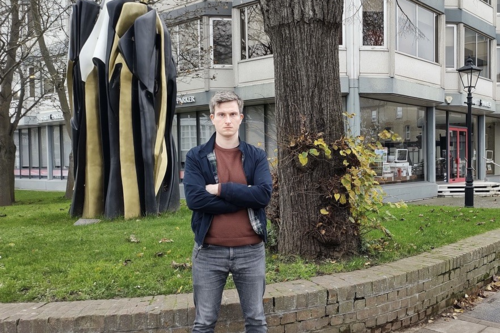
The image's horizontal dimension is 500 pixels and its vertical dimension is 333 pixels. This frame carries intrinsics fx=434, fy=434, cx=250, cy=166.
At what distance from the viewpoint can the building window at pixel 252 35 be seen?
15.6 meters

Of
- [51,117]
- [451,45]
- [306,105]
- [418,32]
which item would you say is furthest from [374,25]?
[51,117]

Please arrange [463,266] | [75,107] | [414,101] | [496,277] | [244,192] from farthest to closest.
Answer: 1. [414,101]
2. [75,107]
3. [496,277]
4. [463,266]
5. [244,192]

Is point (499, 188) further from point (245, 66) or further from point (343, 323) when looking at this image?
point (343, 323)

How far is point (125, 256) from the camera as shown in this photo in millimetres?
5246

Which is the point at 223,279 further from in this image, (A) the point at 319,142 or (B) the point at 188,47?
(B) the point at 188,47

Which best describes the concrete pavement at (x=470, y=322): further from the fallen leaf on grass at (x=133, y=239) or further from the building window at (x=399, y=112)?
the building window at (x=399, y=112)

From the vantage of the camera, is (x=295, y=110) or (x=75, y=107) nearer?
(x=295, y=110)

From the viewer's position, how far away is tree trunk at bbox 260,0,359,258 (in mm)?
4680

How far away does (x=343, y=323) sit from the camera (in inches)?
155

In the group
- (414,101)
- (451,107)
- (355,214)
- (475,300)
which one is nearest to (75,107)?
(355,214)

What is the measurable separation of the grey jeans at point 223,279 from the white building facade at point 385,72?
1188 centimetres

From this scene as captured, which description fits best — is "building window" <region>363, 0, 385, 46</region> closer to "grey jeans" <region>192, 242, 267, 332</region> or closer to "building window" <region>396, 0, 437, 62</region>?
"building window" <region>396, 0, 437, 62</region>

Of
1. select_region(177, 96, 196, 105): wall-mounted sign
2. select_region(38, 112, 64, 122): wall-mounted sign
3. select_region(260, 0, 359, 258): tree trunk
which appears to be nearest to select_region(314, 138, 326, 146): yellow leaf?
select_region(260, 0, 359, 258): tree trunk

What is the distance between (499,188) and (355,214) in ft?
55.5
